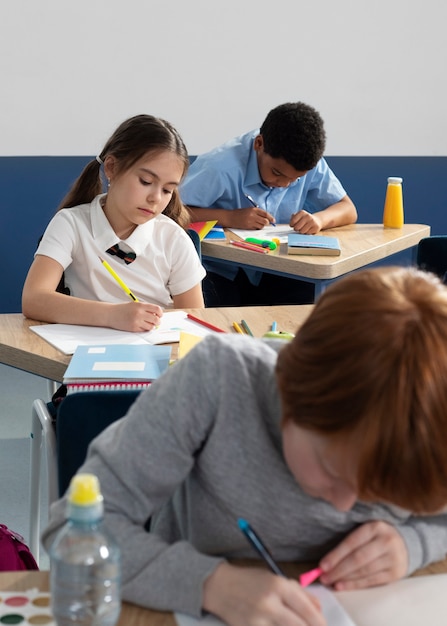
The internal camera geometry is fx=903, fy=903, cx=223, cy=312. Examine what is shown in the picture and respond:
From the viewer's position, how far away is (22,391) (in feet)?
12.5

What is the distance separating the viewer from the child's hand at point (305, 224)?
Result: 3.19 m

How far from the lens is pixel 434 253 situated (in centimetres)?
285

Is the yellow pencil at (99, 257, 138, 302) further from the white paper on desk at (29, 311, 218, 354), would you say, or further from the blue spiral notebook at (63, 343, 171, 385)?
the blue spiral notebook at (63, 343, 171, 385)

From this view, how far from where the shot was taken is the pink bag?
5.13 ft

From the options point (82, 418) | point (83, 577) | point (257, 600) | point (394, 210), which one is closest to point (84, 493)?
point (83, 577)

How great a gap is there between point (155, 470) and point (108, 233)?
1.50m

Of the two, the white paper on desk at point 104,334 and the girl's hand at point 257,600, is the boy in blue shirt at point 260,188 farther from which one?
the girl's hand at point 257,600

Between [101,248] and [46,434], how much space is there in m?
0.75

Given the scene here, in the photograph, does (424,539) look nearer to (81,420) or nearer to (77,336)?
(81,420)

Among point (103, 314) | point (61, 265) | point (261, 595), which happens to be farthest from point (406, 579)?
point (61, 265)

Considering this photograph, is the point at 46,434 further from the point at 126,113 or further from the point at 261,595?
the point at 126,113

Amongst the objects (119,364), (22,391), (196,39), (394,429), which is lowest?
(22,391)

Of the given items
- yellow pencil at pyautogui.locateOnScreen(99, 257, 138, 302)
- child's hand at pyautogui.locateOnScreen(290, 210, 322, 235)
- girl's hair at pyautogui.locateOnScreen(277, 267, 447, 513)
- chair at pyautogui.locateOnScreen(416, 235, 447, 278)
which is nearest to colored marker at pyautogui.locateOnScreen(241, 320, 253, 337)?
yellow pencil at pyautogui.locateOnScreen(99, 257, 138, 302)

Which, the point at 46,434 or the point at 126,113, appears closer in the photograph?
the point at 46,434
